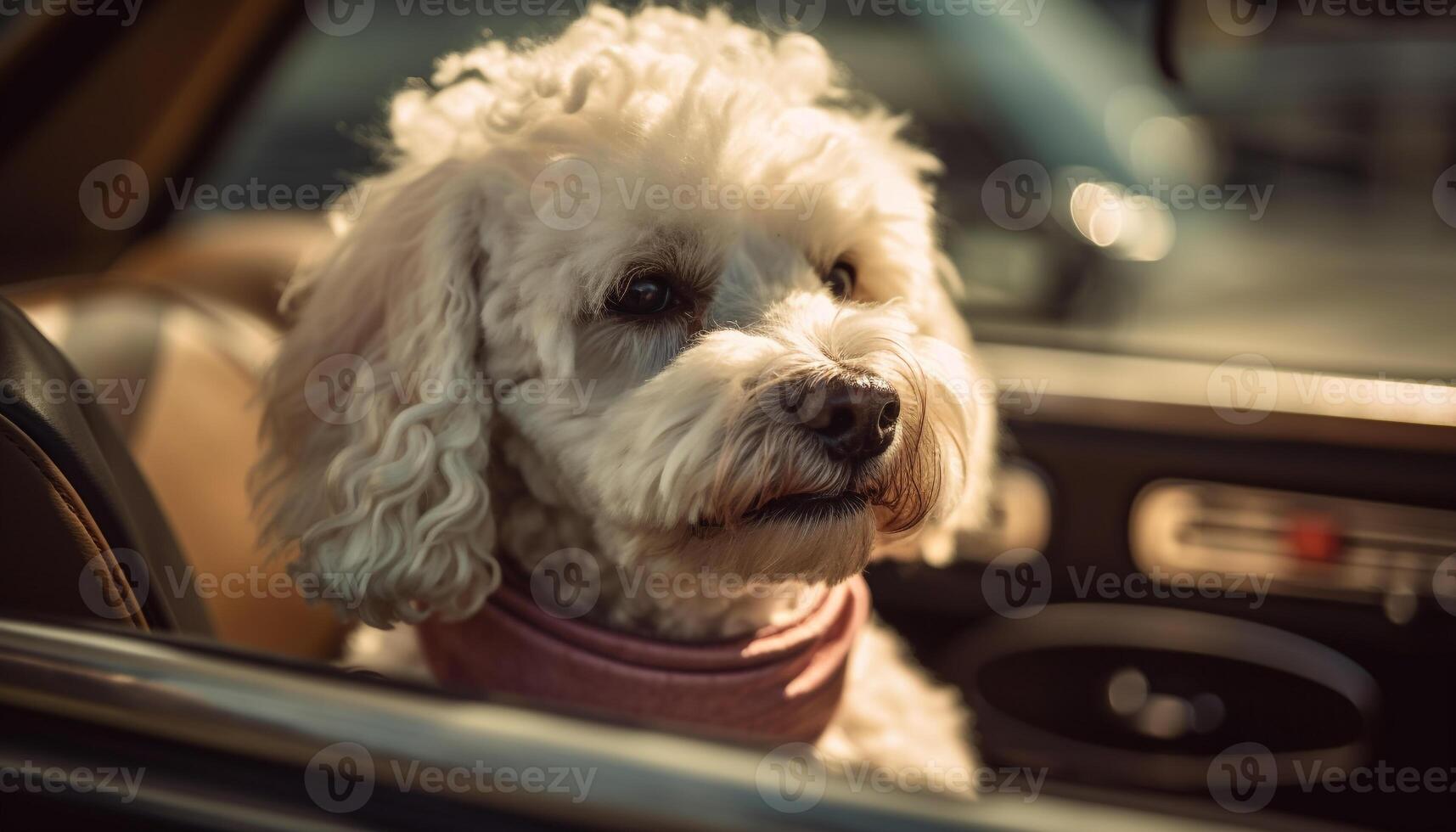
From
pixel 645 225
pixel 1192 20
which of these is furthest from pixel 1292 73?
pixel 645 225

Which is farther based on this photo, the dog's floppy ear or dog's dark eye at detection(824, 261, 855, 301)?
dog's dark eye at detection(824, 261, 855, 301)

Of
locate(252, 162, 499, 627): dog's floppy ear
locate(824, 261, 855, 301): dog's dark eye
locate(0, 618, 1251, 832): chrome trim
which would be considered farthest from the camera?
locate(824, 261, 855, 301): dog's dark eye

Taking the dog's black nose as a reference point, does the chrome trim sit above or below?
below

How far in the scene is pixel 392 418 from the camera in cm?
156

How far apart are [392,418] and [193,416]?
53 centimetres

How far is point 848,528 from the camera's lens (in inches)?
55.9

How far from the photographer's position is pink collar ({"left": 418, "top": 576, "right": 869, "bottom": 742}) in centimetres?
150

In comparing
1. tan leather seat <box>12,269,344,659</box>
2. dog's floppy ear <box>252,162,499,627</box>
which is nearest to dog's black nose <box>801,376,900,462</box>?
dog's floppy ear <box>252,162,499,627</box>

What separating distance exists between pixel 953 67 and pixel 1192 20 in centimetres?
51

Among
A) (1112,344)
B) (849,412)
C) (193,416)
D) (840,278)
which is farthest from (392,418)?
(1112,344)

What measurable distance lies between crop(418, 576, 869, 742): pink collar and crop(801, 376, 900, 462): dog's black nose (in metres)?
0.36

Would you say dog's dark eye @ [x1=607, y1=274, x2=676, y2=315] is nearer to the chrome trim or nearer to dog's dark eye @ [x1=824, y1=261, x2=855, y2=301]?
dog's dark eye @ [x1=824, y1=261, x2=855, y2=301]

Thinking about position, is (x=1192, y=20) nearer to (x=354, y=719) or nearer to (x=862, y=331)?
(x=862, y=331)

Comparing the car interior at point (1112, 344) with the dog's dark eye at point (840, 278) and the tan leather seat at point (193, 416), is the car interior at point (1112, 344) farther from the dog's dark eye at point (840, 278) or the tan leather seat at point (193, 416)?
the dog's dark eye at point (840, 278)
